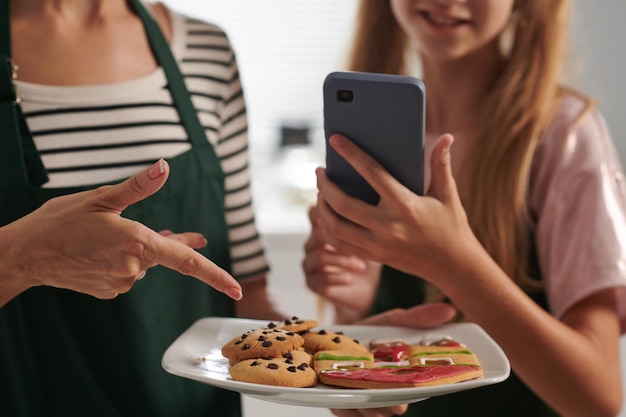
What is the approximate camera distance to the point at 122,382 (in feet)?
A: 3.51

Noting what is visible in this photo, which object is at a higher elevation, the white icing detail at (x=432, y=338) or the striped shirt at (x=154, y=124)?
the striped shirt at (x=154, y=124)

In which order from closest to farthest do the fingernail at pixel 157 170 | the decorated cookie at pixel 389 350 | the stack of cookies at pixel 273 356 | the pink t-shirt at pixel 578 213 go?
1. the fingernail at pixel 157 170
2. the stack of cookies at pixel 273 356
3. the decorated cookie at pixel 389 350
4. the pink t-shirt at pixel 578 213

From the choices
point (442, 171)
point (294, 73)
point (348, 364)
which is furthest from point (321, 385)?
point (294, 73)

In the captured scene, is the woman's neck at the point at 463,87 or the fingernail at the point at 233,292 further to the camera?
the woman's neck at the point at 463,87

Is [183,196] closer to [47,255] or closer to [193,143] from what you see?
[193,143]

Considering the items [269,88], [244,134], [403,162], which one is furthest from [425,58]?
[269,88]

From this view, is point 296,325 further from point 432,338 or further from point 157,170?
point 157,170

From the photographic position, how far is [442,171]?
3.02ft

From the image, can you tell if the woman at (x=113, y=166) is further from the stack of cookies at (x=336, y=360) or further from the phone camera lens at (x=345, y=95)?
the phone camera lens at (x=345, y=95)

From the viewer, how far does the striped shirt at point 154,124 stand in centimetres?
105

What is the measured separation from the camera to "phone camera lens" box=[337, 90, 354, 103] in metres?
0.91

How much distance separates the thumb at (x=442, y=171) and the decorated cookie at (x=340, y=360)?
0.20m

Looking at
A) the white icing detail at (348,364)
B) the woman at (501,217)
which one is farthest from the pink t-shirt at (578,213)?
the white icing detail at (348,364)

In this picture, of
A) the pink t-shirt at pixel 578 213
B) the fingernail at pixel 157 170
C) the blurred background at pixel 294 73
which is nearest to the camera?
the fingernail at pixel 157 170
